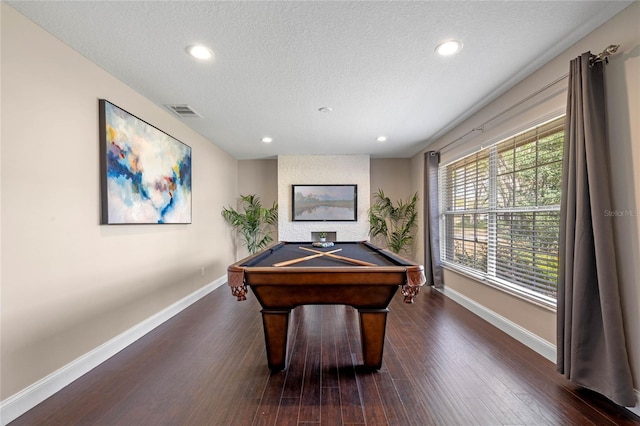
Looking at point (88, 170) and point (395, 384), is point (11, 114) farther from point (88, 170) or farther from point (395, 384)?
point (395, 384)

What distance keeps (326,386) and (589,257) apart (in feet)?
6.41

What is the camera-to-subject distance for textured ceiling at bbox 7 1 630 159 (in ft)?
5.40

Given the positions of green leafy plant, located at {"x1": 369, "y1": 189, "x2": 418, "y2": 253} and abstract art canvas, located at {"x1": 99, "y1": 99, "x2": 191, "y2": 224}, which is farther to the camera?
green leafy plant, located at {"x1": 369, "y1": 189, "x2": 418, "y2": 253}

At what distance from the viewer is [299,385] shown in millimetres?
1914

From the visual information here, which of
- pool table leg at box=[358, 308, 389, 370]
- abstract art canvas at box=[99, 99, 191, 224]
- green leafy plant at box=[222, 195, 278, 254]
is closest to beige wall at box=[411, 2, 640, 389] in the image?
pool table leg at box=[358, 308, 389, 370]

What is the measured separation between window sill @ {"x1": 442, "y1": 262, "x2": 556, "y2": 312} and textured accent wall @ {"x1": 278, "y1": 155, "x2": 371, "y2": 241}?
6.81 ft

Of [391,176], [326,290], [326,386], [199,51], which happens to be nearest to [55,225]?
[199,51]

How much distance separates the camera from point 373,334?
204cm

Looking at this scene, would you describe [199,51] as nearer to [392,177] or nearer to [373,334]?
[373,334]

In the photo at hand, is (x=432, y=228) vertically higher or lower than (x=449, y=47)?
lower

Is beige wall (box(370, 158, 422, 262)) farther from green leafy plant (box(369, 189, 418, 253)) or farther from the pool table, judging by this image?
the pool table

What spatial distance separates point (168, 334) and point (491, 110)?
4.23 metres

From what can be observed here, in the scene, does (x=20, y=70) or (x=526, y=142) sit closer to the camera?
(x=20, y=70)

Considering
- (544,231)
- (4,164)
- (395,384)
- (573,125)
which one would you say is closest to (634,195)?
(573,125)
